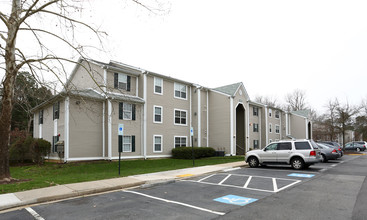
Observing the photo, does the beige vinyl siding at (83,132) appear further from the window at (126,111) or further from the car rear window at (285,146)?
the car rear window at (285,146)

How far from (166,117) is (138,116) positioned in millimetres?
3213

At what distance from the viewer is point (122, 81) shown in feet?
71.1

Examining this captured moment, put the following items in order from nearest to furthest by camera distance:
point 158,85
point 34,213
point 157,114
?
1. point 34,213
2. point 157,114
3. point 158,85

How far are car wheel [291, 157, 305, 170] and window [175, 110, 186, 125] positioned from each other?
497 inches

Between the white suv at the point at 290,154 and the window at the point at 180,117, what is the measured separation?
10045 mm

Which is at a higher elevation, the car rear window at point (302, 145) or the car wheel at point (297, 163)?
the car rear window at point (302, 145)

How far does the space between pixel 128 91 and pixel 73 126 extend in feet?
18.3

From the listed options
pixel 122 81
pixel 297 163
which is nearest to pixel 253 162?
pixel 297 163

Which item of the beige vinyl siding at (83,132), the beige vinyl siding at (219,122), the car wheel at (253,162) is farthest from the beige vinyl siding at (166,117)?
the car wheel at (253,162)

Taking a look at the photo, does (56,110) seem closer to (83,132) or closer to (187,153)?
(83,132)

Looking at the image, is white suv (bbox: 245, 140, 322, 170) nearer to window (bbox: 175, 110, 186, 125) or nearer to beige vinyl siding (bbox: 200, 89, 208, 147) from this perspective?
window (bbox: 175, 110, 186, 125)

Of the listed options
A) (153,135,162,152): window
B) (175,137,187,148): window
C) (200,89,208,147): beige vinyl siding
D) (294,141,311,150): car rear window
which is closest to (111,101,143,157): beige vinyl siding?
(153,135,162,152): window

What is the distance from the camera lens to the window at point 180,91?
25438mm

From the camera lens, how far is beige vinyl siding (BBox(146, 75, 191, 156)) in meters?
22.5
